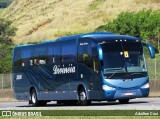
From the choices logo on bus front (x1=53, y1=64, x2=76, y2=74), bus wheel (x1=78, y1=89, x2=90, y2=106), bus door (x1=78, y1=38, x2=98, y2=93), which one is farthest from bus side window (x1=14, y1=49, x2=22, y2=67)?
bus door (x1=78, y1=38, x2=98, y2=93)

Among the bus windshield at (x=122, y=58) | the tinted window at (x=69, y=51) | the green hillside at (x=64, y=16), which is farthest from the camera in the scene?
the green hillside at (x=64, y=16)

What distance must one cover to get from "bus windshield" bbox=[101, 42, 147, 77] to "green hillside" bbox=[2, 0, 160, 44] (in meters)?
88.8

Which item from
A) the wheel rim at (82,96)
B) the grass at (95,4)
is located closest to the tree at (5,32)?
the grass at (95,4)

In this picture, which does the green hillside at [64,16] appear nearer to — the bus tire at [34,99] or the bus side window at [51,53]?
the bus tire at [34,99]

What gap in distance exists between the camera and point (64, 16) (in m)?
141

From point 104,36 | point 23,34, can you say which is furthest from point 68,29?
point 104,36

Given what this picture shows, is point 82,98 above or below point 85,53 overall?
below

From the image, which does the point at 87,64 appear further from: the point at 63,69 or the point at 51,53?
the point at 51,53

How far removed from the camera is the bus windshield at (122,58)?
98.0 feet

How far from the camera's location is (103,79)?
2989 cm

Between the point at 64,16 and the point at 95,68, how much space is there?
111 m

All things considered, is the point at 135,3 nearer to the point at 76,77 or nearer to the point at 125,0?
the point at 125,0

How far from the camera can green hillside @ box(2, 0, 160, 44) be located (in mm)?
126637

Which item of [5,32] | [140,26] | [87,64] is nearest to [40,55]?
[87,64]
